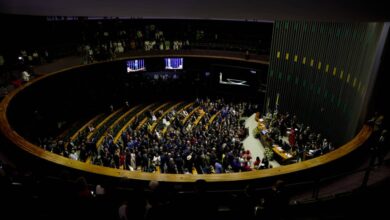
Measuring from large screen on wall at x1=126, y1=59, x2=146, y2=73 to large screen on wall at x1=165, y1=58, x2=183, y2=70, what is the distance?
1.61 m

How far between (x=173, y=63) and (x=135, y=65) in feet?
8.37

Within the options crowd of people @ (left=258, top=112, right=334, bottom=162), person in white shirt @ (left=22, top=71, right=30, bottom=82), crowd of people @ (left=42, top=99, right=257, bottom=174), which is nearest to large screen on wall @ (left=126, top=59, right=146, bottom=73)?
crowd of people @ (left=42, top=99, right=257, bottom=174)

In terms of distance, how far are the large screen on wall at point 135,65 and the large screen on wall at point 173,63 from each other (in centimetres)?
161

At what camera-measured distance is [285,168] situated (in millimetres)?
6629

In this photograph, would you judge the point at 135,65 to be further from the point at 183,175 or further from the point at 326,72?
the point at 183,175

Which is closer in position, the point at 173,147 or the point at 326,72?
the point at 173,147

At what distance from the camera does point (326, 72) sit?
38.6ft

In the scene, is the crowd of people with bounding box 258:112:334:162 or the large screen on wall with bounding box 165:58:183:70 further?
the large screen on wall with bounding box 165:58:183:70

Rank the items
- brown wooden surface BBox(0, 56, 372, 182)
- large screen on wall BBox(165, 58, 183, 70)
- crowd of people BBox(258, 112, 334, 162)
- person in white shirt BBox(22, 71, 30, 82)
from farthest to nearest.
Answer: large screen on wall BBox(165, 58, 183, 70) → person in white shirt BBox(22, 71, 30, 82) → crowd of people BBox(258, 112, 334, 162) → brown wooden surface BBox(0, 56, 372, 182)

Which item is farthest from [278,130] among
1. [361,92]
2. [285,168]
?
[285,168]

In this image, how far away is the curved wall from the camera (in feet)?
28.7

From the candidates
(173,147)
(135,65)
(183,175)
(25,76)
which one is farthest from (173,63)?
(183,175)

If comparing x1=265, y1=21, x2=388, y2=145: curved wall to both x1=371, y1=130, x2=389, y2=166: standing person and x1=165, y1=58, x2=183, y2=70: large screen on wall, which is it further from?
x1=165, y1=58, x2=183, y2=70: large screen on wall

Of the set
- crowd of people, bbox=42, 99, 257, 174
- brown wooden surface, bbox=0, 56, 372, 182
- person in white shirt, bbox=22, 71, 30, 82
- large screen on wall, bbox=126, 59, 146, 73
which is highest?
person in white shirt, bbox=22, 71, 30, 82
